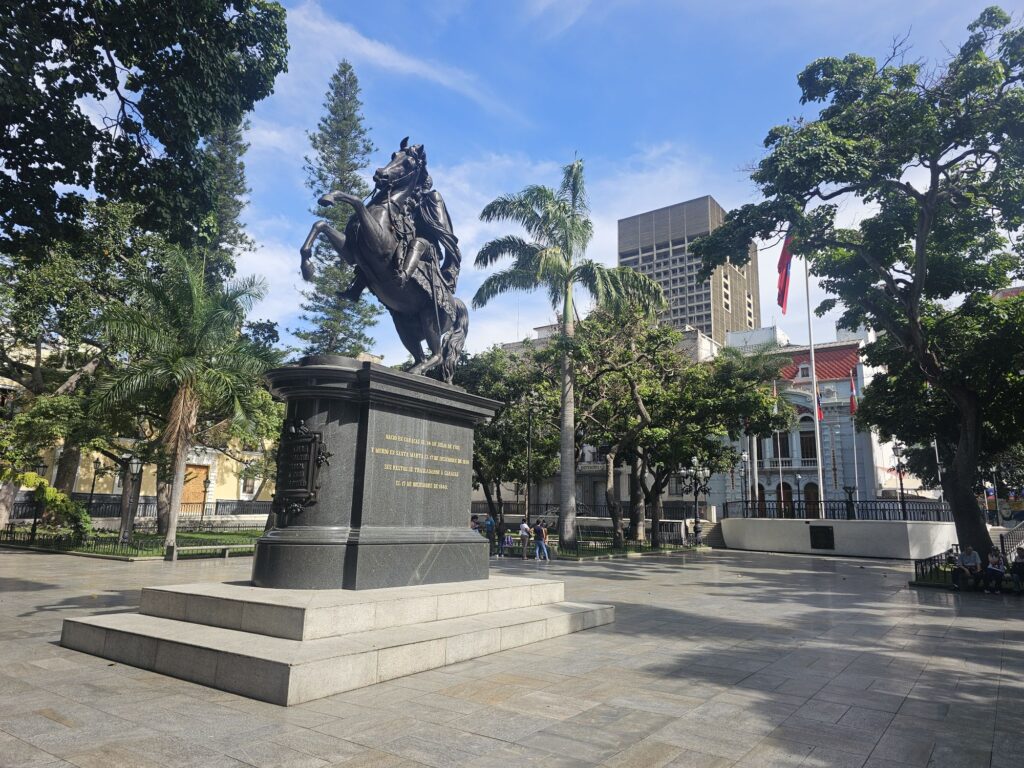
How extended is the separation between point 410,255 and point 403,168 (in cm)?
133

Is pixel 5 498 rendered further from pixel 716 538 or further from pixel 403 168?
pixel 716 538

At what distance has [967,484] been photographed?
17.5 m

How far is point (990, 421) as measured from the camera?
20422 mm

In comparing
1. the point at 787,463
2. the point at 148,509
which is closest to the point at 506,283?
the point at 148,509

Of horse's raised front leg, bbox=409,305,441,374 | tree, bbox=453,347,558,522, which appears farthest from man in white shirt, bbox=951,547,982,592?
tree, bbox=453,347,558,522

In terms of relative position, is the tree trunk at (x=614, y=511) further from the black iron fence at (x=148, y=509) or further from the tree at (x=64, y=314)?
the black iron fence at (x=148, y=509)

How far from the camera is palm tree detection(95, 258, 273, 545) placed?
1809 centimetres

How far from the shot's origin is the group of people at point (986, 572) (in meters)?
14.2

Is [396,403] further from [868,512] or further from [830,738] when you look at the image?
[868,512]

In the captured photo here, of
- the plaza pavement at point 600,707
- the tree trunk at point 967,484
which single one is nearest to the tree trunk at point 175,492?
the plaza pavement at point 600,707

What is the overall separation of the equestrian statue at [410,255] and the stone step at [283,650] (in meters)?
3.82

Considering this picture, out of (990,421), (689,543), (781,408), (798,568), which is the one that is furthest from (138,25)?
(689,543)

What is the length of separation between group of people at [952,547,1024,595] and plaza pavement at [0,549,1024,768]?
6025 mm

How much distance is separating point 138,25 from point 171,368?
452 inches
